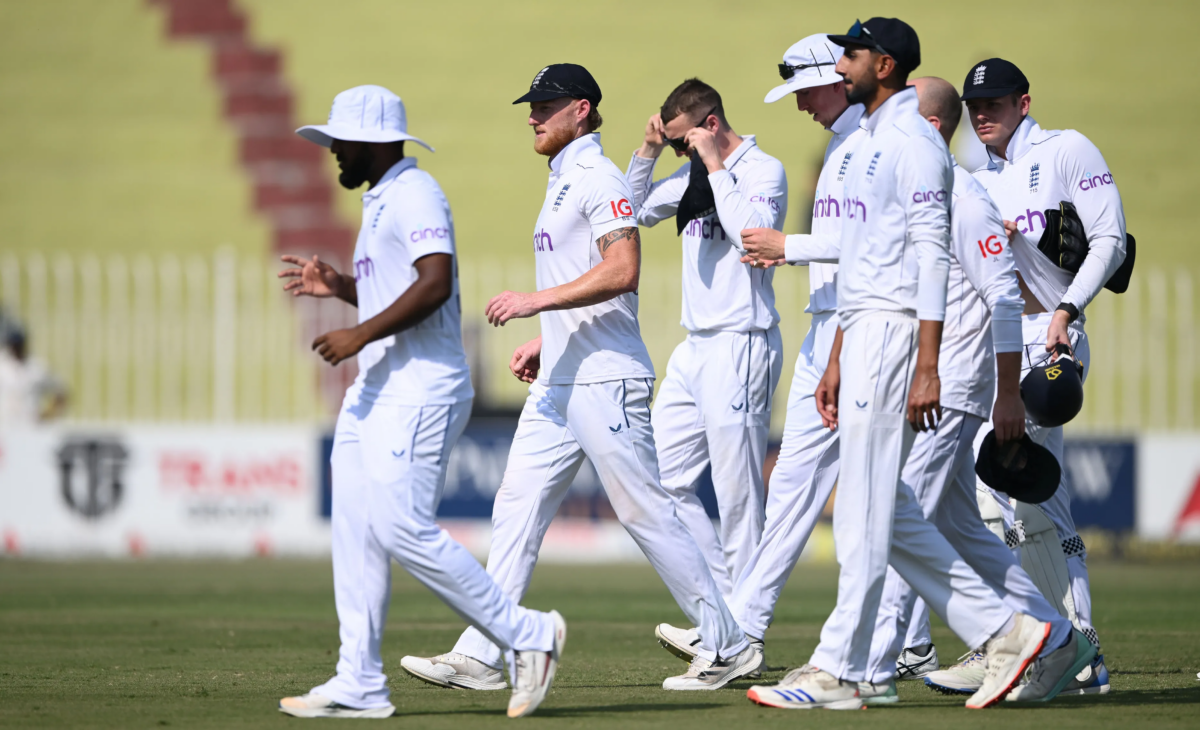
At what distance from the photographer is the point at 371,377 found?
527 centimetres

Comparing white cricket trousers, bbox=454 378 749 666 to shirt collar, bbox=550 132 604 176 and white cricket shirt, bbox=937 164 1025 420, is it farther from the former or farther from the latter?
white cricket shirt, bbox=937 164 1025 420

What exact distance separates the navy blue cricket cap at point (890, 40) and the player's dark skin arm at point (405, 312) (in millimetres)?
1667

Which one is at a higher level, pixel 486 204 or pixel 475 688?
pixel 486 204

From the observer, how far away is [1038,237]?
651 cm

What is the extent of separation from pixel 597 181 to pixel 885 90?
1.28 meters

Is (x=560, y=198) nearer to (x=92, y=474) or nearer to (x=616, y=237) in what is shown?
(x=616, y=237)

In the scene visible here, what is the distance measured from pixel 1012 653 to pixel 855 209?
1.71m

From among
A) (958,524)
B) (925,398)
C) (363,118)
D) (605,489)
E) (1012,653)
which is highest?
(363,118)

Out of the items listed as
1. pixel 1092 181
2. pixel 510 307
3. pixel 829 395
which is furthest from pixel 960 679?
pixel 510 307

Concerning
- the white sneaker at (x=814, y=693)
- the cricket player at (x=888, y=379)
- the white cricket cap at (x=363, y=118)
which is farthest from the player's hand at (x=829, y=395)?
the white cricket cap at (x=363, y=118)

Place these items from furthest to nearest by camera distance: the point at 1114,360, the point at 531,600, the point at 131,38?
the point at 131,38
the point at 1114,360
the point at 531,600

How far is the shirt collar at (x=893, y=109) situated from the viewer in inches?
212

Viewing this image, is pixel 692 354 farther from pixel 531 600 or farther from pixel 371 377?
pixel 531 600

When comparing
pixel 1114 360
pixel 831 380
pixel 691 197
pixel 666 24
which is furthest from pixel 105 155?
pixel 831 380
